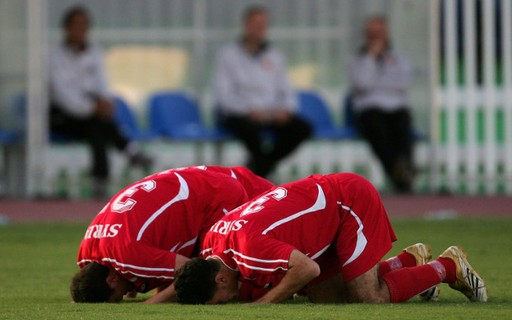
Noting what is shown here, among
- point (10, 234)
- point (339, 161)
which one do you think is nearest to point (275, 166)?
point (339, 161)

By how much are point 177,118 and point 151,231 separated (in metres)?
9.59

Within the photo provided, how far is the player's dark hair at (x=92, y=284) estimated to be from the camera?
24.1 feet

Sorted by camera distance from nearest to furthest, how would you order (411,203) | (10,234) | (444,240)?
1. (444,240)
2. (10,234)
3. (411,203)

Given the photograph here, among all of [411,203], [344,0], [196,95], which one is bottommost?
[411,203]

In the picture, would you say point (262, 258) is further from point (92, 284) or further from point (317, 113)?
point (317, 113)

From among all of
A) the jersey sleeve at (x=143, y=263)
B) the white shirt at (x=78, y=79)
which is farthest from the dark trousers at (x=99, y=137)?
the jersey sleeve at (x=143, y=263)

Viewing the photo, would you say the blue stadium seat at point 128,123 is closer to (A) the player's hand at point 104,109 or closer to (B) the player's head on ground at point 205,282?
(A) the player's hand at point 104,109

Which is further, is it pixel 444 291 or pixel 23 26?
pixel 23 26

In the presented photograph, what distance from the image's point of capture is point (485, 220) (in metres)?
14.4

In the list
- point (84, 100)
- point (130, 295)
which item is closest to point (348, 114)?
point (84, 100)

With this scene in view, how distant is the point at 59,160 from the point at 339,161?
3.55 m

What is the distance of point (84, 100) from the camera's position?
16.4 m

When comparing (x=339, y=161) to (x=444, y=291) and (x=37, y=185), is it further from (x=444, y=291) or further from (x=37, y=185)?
(x=444, y=291)

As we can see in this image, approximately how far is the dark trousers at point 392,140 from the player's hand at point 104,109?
308 cm
